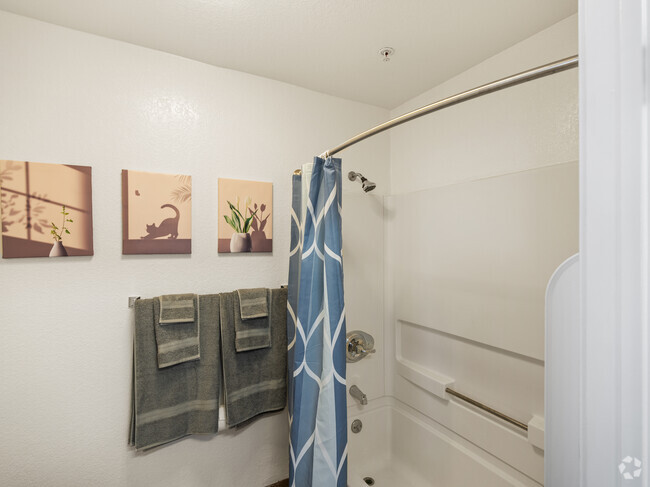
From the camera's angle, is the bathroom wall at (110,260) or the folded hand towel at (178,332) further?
the folded hand towel at (178,332)

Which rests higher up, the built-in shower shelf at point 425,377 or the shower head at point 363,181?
the shower head at point 363,181

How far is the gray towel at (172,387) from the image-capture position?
1.37m

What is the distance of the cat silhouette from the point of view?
146 centimetres

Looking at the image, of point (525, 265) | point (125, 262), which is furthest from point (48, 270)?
point (525, 265)

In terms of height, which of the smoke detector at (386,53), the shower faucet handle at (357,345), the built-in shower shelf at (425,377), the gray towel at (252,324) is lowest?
the built-in shower shelf at (425,377)

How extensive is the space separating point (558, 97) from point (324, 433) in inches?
63.3

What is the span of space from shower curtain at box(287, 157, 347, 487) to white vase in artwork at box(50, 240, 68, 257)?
38.0 inches

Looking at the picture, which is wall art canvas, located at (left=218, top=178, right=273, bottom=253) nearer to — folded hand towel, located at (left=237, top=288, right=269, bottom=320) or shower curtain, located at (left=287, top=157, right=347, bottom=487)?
folded hand towel, located at (left=237, top=288, right=269, bottom=320)

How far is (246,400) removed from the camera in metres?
1.57

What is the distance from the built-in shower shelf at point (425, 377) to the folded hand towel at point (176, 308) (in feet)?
4.07

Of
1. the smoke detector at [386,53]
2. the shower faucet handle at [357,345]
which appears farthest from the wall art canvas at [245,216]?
the smoke detector at [386,53]

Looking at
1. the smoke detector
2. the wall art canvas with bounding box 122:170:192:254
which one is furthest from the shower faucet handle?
the smoke detector

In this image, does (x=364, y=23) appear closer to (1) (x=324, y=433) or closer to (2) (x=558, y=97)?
(2) (x=558, y=97)

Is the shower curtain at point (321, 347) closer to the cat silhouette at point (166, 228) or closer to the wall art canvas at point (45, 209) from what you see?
the cat silhouette at point (166, 228)
